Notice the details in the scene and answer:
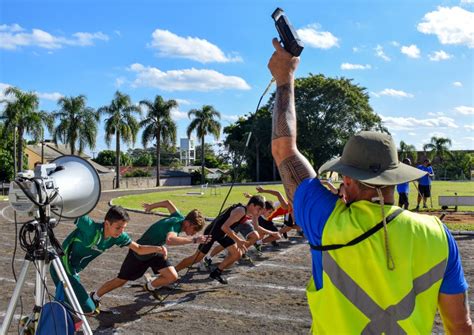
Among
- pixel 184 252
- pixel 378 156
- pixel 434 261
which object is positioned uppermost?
pixel 378 156

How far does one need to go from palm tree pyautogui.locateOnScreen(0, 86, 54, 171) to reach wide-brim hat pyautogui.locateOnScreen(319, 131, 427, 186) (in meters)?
43.8

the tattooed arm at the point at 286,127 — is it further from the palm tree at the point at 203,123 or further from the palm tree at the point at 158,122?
the palm tree at the point at 203,123

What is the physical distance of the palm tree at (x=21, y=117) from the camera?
139 feet

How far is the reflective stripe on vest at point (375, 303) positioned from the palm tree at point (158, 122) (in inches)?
2123

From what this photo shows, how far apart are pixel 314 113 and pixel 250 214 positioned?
179 ft

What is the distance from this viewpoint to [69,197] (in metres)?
3.48

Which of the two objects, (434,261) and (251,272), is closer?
(434,261)

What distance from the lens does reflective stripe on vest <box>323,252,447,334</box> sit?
1740 mm

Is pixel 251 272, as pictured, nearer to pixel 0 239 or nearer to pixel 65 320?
pixel 65 320

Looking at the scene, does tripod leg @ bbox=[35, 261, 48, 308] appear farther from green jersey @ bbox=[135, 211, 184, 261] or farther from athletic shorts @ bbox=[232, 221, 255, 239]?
athletic shorts @ bbox=[232, 221, 255, 239]

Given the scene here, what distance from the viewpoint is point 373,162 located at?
1.87m

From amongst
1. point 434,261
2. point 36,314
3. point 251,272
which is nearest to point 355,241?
point 434,261

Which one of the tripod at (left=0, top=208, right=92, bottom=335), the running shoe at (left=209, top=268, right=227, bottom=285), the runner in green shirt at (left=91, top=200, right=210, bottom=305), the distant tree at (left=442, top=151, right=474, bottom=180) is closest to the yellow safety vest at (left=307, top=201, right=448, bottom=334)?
the tripod at (left=0, top=208, right=92, bottom=335)

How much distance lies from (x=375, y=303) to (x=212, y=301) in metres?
4.92
